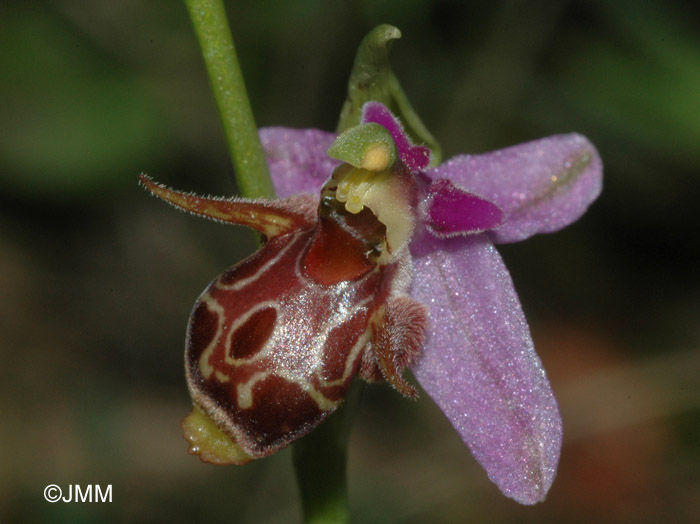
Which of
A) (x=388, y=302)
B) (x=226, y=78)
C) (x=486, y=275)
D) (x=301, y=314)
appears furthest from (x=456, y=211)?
(x=226, y=78)

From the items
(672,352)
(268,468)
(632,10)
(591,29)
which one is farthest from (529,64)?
(268,468)

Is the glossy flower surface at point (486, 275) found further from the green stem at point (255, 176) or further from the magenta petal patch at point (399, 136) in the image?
the green stem at point (255, 176)

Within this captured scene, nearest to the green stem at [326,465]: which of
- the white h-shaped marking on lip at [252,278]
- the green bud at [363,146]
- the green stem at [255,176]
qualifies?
the green stem at [255,176]

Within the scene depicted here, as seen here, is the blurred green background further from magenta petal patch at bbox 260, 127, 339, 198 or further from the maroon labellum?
the maroon labellum

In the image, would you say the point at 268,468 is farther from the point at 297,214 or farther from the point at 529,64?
the point at 297,214

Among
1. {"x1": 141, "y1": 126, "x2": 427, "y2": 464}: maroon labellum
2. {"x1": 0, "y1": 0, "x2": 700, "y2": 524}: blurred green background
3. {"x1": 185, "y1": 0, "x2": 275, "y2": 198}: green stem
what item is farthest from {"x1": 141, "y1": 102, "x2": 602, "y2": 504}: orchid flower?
{"x1": 0, "y1": 0, "x2": 700, "y2": 524}: blurred green background

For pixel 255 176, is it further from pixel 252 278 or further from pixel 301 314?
pixel 301 314
